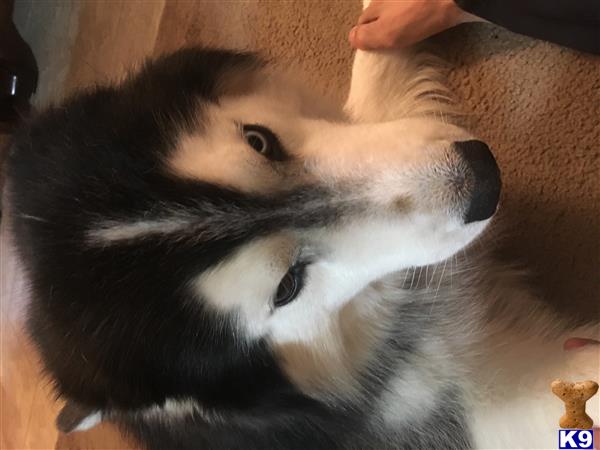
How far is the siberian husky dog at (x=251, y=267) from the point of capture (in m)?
→ 1.26

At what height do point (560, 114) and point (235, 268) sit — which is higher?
point (560, 114)

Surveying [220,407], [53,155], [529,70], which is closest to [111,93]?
[53,155]

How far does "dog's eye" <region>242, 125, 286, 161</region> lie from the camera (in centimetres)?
135

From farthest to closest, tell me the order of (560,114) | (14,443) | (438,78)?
(14,443) → (438,78) → (560,114)

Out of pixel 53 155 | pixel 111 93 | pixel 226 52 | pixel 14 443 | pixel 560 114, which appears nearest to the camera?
pixel 53 155

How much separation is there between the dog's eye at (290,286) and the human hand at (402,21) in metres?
1.04

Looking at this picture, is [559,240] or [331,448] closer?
[331,448]

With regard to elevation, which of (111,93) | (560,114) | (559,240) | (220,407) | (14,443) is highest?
(560,114)

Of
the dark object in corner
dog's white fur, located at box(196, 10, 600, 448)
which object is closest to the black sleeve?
dog's white fur, located at box(196, 10, 600, 448)

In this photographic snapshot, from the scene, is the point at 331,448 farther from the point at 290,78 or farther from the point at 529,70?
the point at 529,70

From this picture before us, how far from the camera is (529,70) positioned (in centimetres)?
193

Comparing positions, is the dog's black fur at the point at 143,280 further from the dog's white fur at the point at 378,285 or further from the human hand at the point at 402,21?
the human hand at the point at 402,21

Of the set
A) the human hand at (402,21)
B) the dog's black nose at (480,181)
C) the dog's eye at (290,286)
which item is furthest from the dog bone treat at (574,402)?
the human hand at (402,21)

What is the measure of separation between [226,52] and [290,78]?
0.68 feet
